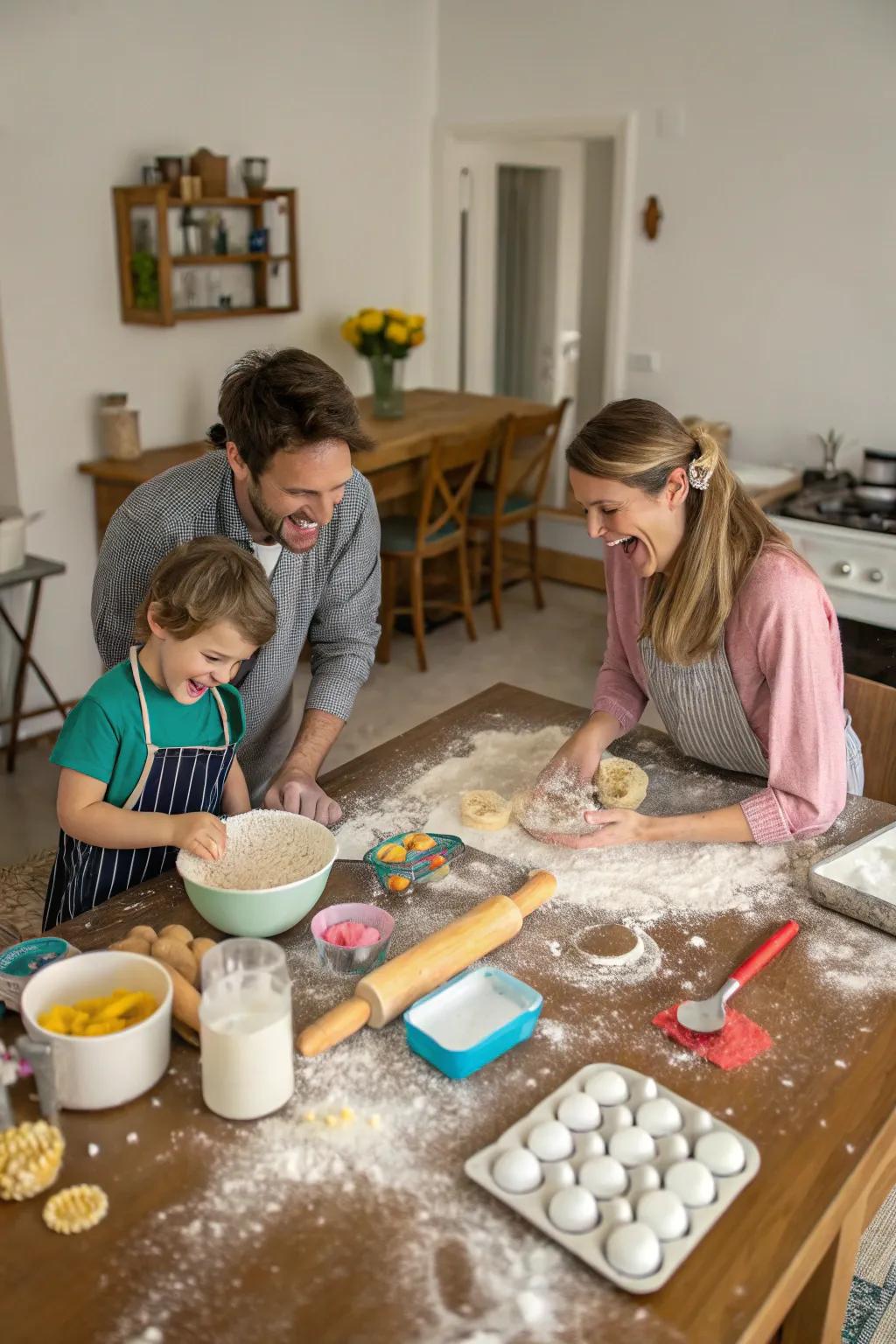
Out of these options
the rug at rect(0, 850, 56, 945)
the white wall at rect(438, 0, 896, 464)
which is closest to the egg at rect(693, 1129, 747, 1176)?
the rug at rect(0, 850, 56, 945)

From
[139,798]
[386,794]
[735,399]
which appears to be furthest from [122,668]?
[735,399]

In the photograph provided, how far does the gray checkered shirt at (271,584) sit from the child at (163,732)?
239 millimetres

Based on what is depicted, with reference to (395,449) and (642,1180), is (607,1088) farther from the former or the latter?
(395,449)

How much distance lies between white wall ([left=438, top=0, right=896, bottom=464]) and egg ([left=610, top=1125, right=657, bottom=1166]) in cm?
373

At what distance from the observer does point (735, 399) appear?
466 centimetres

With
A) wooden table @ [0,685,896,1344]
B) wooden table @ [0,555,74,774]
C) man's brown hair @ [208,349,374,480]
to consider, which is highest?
man's brown hair @ [208,349,374,480]

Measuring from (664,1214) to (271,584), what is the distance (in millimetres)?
1212

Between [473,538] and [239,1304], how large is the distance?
4.45m

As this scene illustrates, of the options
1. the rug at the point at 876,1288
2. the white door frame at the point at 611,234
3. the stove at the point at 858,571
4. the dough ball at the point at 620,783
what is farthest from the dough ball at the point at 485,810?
the white door frame at the point at 611,234

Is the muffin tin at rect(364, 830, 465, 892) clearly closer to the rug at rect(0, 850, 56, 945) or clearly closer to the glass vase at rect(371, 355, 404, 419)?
the rug at rect(0, 850, 56, 945)

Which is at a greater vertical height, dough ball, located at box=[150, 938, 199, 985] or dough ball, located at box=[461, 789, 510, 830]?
dough ball, located at box=[150, 938, 199, 985]

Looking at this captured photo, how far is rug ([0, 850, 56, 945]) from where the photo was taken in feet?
8.43

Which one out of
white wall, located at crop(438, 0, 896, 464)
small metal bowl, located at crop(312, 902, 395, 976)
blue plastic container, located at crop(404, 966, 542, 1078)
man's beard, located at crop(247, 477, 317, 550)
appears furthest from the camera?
white wall, located at crop(438, 0, 896, 464)

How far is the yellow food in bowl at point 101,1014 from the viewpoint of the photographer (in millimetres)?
1128
